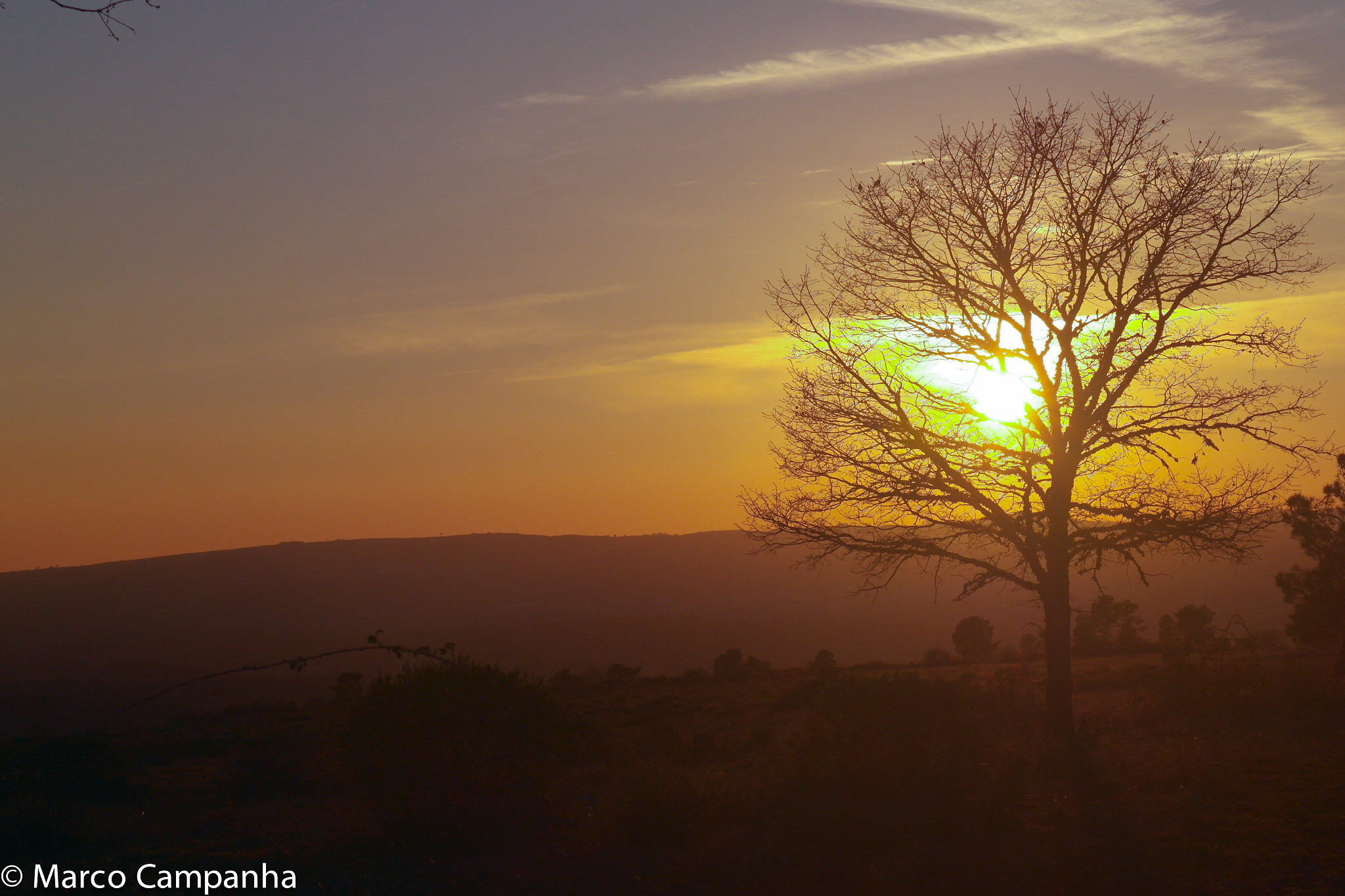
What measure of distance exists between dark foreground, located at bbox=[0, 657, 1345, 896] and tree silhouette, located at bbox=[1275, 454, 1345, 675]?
4914 mm

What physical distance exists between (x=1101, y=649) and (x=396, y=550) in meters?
97.2

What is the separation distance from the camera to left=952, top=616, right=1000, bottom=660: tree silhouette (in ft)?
130

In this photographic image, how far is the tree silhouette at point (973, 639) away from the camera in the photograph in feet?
130

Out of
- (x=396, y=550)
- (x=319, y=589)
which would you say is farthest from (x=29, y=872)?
(x=396, y=550)

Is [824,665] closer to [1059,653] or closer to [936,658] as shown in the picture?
[936,658]

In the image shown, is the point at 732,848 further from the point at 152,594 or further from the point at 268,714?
the point at 152,594

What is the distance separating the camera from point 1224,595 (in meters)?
86.6

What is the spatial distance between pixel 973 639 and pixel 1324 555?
21.5 metres

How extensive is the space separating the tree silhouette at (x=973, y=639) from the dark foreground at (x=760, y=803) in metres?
24.7

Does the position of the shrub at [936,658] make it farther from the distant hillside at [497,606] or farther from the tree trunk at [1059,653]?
the distant hillside at [497,606]

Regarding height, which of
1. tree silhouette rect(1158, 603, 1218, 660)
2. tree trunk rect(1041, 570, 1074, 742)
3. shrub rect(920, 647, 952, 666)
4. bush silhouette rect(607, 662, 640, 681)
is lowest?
shrub rect(920, 647, 952, 666)

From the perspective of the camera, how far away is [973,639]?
4003 centimetres

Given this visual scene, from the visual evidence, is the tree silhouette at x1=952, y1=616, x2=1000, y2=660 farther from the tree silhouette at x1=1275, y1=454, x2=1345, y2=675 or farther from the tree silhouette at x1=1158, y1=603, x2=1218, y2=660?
the tree silhouette at x1=1275, y1=454, x2=1345, y2=675

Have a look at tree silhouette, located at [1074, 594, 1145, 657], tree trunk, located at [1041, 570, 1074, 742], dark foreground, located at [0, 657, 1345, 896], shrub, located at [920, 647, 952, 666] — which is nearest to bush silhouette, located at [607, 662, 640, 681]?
shrub, located at [920, 647, 952, 666]
